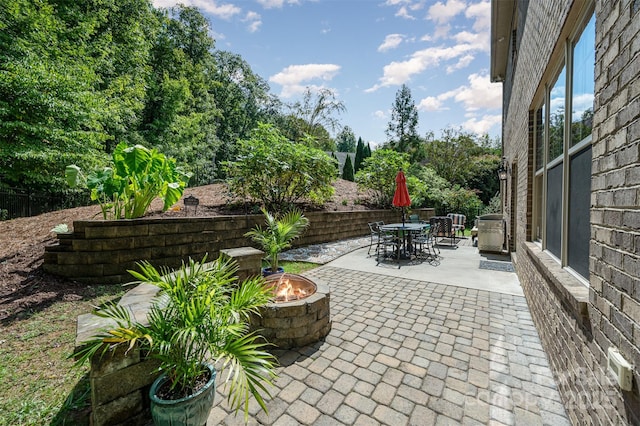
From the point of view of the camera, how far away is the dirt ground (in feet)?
12.8

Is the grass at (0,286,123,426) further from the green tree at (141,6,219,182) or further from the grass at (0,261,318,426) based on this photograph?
the green tree at (141,6,219,182)

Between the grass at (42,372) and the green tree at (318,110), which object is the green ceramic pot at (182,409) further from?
the green tree at (318,110)

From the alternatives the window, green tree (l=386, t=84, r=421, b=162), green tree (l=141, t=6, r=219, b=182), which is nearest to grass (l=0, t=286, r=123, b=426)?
the window

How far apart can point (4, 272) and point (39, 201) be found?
7596mm

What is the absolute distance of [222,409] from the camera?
2.17 metres

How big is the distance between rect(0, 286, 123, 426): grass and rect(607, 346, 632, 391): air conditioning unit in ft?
9.81

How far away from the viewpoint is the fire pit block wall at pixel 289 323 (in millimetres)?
3025

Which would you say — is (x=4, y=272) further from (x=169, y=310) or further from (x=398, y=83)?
(x=398, y=83)

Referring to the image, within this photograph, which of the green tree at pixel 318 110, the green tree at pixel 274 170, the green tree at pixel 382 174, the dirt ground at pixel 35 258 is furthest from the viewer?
the green tree at pixel 318 110

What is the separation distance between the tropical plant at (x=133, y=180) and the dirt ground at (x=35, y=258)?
4.38 feet

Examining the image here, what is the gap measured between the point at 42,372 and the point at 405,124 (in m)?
28.1

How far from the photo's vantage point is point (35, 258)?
5215 millimetres

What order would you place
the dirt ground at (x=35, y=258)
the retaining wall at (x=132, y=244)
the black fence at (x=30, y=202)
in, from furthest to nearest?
1. the black fence at (x=30, y=202)
2. the retaining wall at (x=132, y=244)
3. the dirt ground at (x=35, y=258)

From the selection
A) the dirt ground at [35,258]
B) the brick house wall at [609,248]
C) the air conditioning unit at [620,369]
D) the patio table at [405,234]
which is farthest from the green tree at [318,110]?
the air conditioning unit at [620,369]
